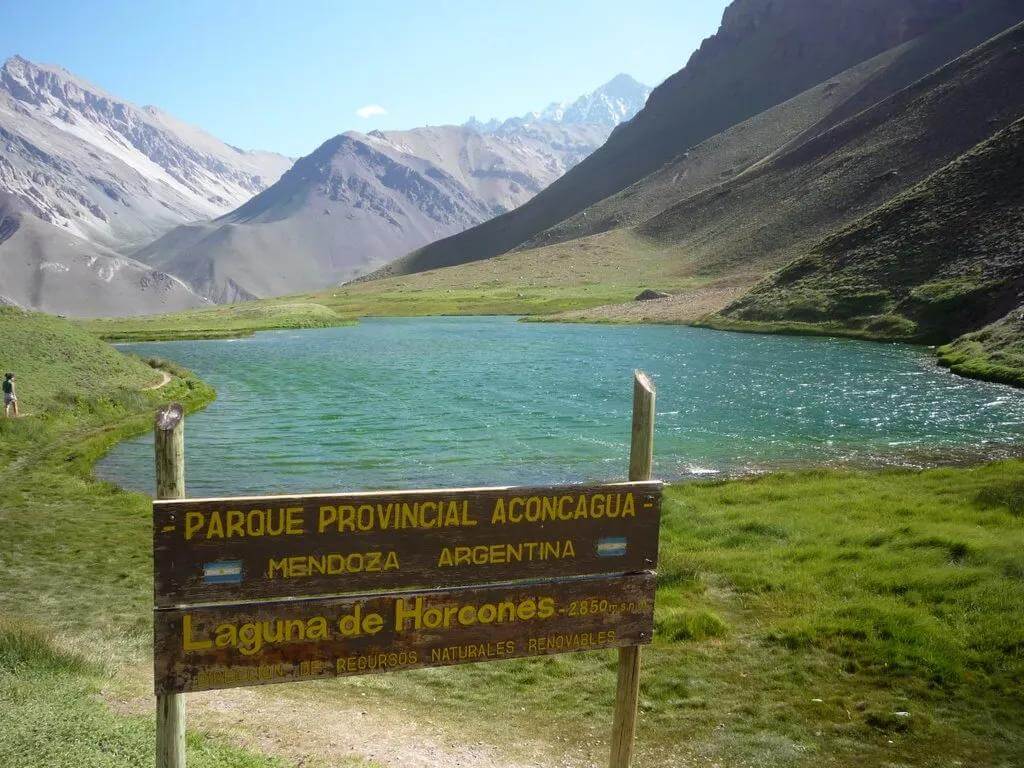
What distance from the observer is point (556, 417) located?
40812mm

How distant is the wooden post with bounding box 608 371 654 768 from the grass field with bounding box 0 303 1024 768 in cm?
230

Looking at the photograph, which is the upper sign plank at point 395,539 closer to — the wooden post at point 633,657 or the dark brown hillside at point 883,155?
the wooden post at point 633,657

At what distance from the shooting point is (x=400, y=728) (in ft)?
34.6

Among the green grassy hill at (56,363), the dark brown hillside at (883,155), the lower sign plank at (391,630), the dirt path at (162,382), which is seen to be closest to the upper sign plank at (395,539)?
the lower sign plank at (391,630)

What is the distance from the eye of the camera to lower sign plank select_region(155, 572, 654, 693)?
6375mm

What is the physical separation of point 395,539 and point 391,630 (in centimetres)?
77

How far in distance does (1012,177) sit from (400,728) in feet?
344

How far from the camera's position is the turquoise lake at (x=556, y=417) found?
30.0 metres

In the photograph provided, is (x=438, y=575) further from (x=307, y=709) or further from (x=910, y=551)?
(x=910, y=551)

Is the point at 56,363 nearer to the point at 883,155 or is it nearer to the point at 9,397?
the point at 9,397

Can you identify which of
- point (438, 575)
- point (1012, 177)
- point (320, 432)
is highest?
point (1012, 177)

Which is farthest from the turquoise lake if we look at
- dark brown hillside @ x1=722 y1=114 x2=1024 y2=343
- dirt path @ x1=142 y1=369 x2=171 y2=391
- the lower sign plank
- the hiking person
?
the lower sign plank

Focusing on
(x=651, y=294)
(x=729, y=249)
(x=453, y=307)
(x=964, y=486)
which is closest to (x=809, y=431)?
(x=964, y=486)

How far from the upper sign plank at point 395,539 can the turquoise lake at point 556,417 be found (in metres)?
20.4
